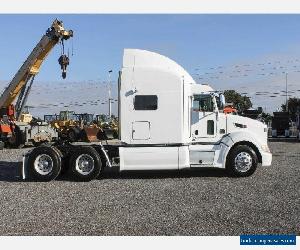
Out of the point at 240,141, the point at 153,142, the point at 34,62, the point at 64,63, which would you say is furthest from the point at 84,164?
the point at 34,62

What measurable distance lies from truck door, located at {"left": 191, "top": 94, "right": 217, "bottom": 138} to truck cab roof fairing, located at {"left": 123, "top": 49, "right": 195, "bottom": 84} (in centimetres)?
88

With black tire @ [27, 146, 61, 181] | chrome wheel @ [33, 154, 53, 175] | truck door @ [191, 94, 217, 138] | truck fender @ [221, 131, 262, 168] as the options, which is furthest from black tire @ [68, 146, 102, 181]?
truck fender @ [221, 131, 262, 168]

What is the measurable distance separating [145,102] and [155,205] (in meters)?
4.19

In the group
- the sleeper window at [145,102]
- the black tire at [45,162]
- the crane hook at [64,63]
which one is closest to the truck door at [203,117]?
the sleeper window at [145,102]

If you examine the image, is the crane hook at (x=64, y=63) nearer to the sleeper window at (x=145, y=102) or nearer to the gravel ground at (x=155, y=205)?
the gravel ground at (x=155, y=205)

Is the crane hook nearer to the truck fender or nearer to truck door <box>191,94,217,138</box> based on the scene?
truck door <box>191,94,217,138</box>

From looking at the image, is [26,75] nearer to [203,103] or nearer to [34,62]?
[34,62]

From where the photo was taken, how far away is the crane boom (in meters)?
24.7

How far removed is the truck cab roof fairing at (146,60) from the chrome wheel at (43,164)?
3460 millimetres

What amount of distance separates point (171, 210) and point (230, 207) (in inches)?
47.0

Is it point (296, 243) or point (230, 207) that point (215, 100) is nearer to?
point (230, 207)

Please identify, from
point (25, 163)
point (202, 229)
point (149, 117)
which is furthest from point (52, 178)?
point (202, 229)

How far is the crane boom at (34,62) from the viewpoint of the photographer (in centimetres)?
2473

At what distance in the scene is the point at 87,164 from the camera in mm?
12938
